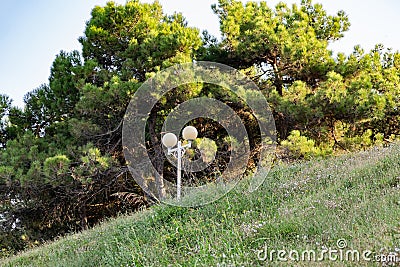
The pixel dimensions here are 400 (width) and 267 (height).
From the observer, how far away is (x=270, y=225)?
446 centimetres

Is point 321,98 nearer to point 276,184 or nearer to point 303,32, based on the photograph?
point 303,32

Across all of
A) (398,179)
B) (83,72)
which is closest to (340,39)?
(83,72)

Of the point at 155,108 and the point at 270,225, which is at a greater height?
the point at 155,108

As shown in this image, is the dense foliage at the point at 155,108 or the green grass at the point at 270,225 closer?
the green grass at the point at 270,225

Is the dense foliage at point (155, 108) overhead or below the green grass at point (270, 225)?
overhead

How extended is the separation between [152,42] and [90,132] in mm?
2773

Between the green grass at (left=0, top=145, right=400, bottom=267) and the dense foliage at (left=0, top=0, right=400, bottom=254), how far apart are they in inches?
129

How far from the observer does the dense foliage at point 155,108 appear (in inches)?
396

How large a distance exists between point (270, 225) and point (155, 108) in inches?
261

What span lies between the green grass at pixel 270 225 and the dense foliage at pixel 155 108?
10.8 ft

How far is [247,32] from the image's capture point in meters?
11.0

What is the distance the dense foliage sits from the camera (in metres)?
10.0

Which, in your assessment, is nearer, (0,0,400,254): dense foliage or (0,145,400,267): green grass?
(0,145,400,267): green grass

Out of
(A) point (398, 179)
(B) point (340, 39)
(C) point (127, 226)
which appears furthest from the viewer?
(B) point (340, 39)
